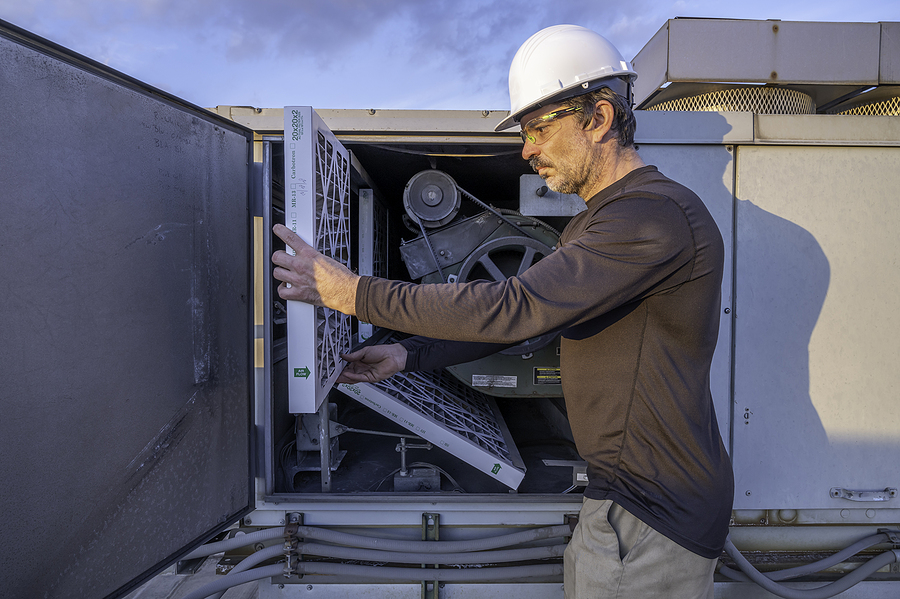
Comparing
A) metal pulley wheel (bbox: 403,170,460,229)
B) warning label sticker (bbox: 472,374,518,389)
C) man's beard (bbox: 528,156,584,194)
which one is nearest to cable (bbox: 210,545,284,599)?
warning label sticker (bbox: 472,374,518,389)

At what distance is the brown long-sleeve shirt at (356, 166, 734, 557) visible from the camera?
2.97 feet

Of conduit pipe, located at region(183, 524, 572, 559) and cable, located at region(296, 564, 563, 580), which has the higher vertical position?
conduit pipe, located at region(183, 524, 572, 559)

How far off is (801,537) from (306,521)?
6.09ft

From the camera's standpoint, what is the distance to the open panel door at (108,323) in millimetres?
833

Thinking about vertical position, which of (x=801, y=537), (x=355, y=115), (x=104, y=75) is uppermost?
(x=355, y=115)

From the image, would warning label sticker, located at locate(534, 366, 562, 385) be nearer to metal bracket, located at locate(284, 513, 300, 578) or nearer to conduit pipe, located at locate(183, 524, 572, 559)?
conduit pipe, located at locate(183, 524, 572, 559)

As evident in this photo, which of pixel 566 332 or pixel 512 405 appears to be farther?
pixel 512 405

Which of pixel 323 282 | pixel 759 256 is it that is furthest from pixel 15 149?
pixel 759 256

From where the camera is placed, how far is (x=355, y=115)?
1.59 meters

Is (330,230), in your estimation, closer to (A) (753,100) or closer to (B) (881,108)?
(A) (753,100)

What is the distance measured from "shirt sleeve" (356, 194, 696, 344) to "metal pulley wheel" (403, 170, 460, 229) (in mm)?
1068

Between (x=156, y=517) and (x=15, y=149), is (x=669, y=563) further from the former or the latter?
(x=15, y=149)

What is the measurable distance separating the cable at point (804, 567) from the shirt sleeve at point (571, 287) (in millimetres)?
1255

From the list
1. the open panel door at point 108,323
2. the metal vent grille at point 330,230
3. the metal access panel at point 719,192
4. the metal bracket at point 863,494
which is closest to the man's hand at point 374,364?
the metal vent grille at point 330,230
